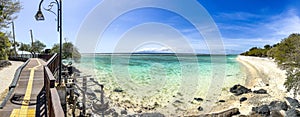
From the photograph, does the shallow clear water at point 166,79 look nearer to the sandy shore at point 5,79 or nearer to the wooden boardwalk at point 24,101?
the sandy shore at point 5,79

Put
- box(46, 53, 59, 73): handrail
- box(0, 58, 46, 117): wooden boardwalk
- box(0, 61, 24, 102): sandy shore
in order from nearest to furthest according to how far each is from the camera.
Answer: box(0, 58, 46, 117): wooden boardwalk → box(46, 53, 59, 73): handrail → box(0, 61, 24, 102): sandy shore

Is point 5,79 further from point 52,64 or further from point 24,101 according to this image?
point 24,101

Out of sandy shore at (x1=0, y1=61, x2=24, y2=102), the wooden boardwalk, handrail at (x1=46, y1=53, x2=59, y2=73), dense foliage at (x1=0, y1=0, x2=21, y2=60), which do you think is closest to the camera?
the wooden boardwalk

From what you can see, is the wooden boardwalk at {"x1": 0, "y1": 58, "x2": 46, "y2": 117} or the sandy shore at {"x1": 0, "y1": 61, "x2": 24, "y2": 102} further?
the sandy shore at {"x1": 0, "y1": 61, "x2": 24, "y2": 102}

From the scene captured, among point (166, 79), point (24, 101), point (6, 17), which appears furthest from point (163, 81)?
point (24, 101)

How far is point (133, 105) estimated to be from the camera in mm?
15328

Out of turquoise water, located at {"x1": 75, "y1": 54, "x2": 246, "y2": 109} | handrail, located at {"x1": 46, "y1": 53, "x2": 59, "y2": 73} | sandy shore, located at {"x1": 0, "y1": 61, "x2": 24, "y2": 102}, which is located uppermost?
handrail, located at {"x1": 46, "y1": 53, "x2": 59, "y2": 73}

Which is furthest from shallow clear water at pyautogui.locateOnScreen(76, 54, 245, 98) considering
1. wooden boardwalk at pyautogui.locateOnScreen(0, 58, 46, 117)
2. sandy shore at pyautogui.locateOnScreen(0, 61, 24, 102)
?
wooden boardwalk at pyautogui.locateOnScreen(0, 58, 46, 117)

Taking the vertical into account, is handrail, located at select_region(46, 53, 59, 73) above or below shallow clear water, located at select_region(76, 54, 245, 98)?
above

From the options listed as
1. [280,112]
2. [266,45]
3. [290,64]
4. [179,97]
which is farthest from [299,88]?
[266,45]

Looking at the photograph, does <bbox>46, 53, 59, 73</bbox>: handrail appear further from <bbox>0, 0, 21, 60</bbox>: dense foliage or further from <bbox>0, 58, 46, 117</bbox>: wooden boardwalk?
<bbox>0, 0, 21, 60</bbox>: dense foliage

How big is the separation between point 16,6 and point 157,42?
15054 millimetres

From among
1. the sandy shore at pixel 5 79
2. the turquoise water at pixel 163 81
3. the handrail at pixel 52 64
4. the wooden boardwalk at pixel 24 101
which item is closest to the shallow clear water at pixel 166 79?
the turquoise water at pixel 163 81

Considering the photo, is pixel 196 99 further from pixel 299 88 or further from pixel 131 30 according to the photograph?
pixel 131 30
